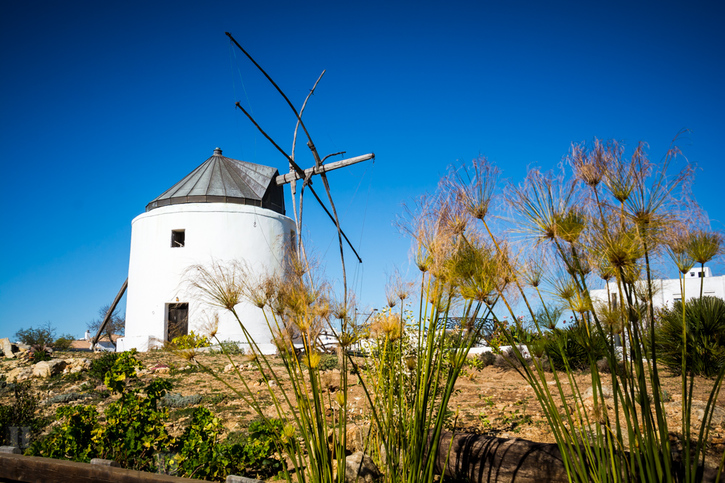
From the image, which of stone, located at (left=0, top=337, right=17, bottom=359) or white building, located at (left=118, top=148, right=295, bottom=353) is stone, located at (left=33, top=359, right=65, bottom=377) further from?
white building, located at (left=118, top=148, right=295, bottom=353)

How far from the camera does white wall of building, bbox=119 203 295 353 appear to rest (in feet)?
45.2

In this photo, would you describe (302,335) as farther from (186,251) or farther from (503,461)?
(186,251)

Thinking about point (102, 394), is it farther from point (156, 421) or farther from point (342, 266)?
point (342, 266)

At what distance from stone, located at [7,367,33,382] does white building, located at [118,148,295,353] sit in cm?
514

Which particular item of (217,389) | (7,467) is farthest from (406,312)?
(217,389)

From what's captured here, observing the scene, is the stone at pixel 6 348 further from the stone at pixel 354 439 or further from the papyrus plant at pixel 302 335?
the papyrus plant at pixel 302 335

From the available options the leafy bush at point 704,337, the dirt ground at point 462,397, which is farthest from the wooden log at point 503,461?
the leafy bush at point 704,337

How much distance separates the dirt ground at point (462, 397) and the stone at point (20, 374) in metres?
0.25

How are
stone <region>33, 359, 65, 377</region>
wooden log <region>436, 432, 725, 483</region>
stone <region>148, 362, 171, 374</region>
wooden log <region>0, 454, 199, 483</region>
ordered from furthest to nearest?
stone <region>148, 362, 171, 374</region>
stone <region>33, 359, 65, 377</region>
wooden log <region>436, 432, 725, 483</region>
wooden log <region>0, 454, 199, 483</region>

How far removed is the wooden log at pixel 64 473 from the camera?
2.48 meters

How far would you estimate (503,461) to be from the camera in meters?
2.80

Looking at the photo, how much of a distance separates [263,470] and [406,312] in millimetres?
1794

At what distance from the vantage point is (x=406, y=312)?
412cm

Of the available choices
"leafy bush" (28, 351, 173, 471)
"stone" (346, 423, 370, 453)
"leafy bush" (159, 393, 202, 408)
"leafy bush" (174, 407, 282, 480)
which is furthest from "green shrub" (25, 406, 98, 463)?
"leafy bush" (159, 393, 202, 408)
